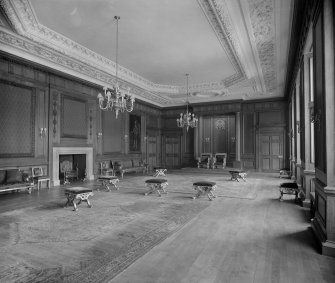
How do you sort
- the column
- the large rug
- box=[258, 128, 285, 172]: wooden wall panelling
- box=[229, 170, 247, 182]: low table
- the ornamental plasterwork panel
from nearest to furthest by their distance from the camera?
the large rug
the ornamental plasterwork panel
box=[229, 170, 247, 182]: low table
box=[258, 128, 285, 172]: wooden wall panelling
the column

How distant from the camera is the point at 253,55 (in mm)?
7719

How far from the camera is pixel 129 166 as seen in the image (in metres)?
12.6

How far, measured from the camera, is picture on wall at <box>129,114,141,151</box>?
13.0 meters

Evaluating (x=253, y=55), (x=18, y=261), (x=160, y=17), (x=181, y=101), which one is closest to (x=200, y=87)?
(x=181, y=101)

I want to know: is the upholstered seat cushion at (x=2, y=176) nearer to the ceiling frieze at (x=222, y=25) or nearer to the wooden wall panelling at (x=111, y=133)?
the wooden wall panelling at (x=111, y=133)

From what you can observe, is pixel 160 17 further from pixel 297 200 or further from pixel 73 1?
pixel 297 200

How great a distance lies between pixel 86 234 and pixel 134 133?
9654 millimetres

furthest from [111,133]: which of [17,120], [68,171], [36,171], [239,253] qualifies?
[239,253]

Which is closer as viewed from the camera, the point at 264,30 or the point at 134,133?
the point at 264,30

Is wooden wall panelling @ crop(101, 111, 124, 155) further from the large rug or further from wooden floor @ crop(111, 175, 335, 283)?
wooden floor @ crop(111, 175, 335, 283)

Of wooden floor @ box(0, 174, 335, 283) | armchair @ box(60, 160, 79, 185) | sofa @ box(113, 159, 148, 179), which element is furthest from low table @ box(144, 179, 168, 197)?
sofa @ box(113, 159, 148, 179)

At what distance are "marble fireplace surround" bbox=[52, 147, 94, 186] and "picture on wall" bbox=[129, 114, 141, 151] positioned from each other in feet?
9.98

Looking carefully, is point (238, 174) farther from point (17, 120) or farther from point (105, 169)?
point (17, 120)

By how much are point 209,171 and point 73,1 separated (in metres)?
9.57
